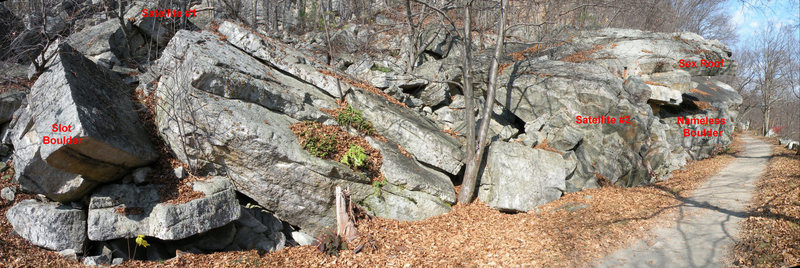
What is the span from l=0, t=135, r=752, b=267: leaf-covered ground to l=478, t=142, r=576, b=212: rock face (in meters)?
0.30

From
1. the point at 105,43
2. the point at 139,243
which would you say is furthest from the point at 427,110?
the point at 105,43

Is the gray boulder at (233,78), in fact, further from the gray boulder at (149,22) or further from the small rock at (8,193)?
the gray boulder at (149,22)

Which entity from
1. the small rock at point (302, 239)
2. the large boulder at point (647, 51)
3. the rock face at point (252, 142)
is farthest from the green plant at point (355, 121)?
the large boulder at point (647, 51)

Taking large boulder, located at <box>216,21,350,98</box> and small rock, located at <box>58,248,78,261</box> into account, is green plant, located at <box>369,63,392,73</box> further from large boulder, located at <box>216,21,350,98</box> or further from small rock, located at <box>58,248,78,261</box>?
small rock, located at <box>58,248,78,261</box>

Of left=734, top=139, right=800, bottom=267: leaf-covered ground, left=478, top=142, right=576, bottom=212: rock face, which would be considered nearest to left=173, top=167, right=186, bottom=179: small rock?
left=478, top=142, right=576, bottom=212: rock face

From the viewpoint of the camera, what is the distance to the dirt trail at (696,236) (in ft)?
22.4

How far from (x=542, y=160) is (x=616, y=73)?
8.81 meters

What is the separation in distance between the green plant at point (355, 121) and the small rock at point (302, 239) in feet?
10.8

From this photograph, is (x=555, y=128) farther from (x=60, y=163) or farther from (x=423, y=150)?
(x=60, y=163)

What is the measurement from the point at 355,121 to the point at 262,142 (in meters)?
2.97

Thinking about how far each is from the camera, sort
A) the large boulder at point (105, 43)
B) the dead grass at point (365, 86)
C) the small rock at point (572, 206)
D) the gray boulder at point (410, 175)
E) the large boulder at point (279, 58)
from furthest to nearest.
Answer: the dead grass at point (365, 86) < the large boulder at point (105, 43) < the large boulder at point (279, 58) < the small rock at point (572, 206) < the gray boulder at point (410, 175)

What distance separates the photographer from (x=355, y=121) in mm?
10641

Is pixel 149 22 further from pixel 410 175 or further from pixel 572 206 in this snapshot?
pixel 572 206

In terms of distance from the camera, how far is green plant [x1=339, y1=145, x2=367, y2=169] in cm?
924
